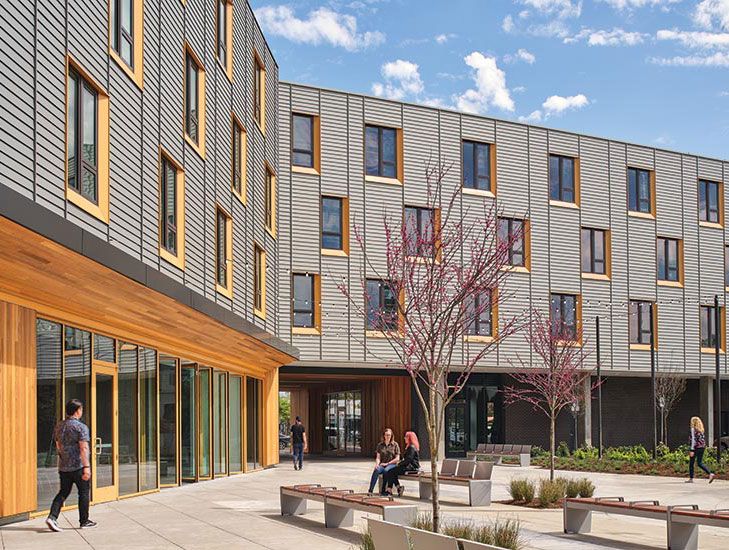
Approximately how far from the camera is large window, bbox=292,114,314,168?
36.8 meters

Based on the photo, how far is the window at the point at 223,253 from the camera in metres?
24.0

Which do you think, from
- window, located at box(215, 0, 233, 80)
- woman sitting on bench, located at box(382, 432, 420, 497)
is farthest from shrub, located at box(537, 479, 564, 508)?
window, located at box(215, 0, 233, 80)

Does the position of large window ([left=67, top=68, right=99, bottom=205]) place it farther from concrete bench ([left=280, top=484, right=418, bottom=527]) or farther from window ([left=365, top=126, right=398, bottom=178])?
window ([left=365, top=126, right=398, bottom=178])

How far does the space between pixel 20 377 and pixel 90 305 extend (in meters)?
1.75

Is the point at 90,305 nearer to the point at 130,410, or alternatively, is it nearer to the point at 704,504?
the point at 130,410

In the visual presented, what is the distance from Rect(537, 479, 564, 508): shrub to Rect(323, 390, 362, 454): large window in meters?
28.0

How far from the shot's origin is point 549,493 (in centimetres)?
1806

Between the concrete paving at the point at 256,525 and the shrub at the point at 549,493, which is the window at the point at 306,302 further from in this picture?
the shrub at the point at 549,493

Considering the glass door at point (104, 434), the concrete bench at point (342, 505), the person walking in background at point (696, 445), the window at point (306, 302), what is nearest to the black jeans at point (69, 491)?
the concrete bench at point (342, 505)

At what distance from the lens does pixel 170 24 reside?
1969 centimetres

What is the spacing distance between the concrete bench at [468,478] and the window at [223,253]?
269 inches

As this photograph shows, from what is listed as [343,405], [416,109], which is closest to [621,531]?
[416,109]

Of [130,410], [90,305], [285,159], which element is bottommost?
[130,410]

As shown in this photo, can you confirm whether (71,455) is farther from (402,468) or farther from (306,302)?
(306,302)
